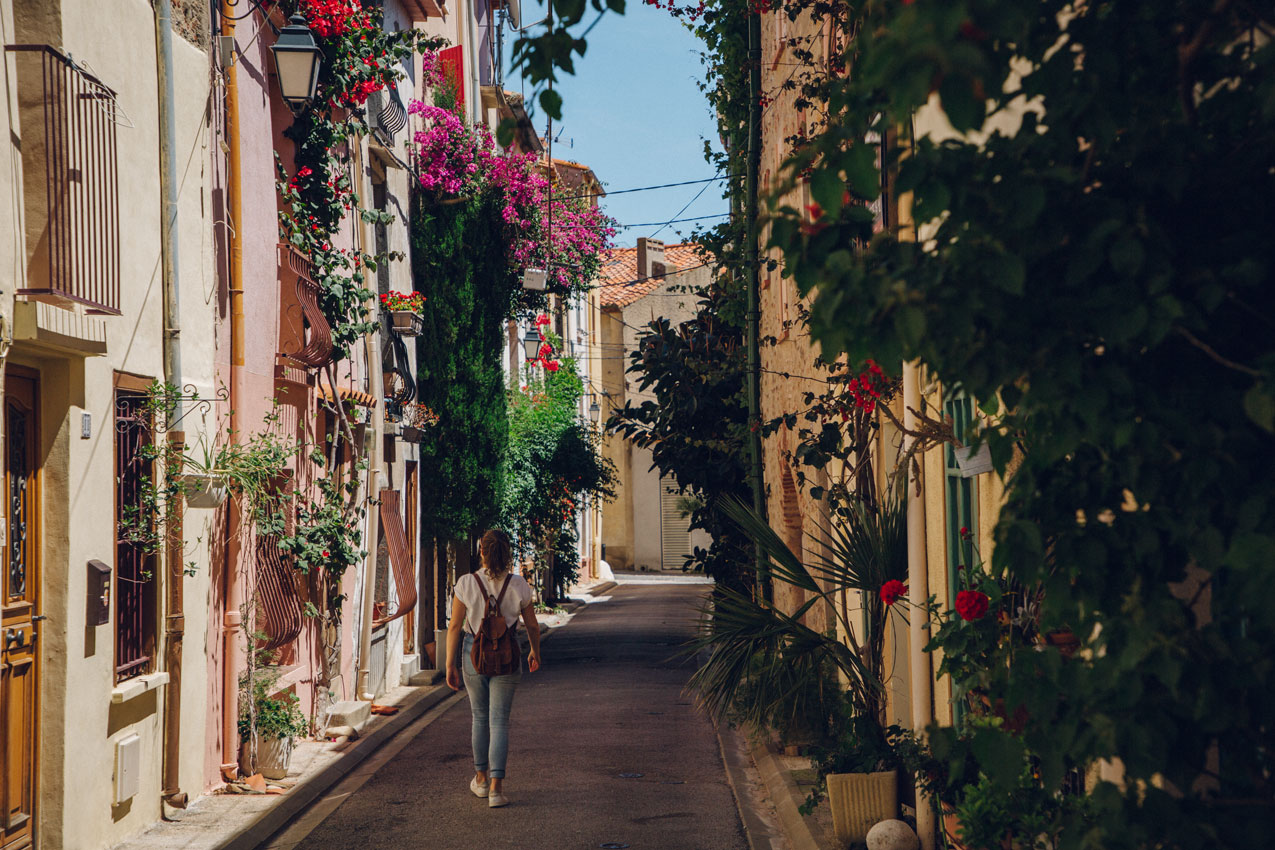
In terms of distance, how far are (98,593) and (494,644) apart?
2.52 m

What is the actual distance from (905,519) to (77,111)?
16.5 ft

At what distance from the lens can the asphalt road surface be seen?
7.88 meters

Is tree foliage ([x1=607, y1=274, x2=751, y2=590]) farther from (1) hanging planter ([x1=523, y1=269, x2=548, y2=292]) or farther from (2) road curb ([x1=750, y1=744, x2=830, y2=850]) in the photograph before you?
(2) road curb ([x1=750, y1=744, x2=830, y2=850])

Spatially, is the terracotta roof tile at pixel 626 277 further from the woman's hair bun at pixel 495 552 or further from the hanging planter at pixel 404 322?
the woman's hair bun at pixel 495 552

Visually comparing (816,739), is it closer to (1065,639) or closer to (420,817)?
(420,817)

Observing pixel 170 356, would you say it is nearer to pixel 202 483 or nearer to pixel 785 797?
pixel 202 483

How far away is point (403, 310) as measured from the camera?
15375 millimetres

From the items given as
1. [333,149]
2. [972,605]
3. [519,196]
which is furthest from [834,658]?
[519,196]

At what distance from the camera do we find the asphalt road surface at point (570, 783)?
788 cm

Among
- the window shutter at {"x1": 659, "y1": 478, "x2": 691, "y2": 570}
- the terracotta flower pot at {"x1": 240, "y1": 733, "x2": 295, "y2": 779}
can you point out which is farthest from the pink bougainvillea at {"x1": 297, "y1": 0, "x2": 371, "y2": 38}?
the window shutter at {"x1": 659, "y1": 478, "x2": 691, "y2": 570}

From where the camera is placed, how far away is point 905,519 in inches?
302

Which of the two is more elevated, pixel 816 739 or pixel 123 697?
pixel 123 697

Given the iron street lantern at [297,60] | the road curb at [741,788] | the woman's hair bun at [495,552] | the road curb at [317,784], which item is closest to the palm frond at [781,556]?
the road curb at [741,788]

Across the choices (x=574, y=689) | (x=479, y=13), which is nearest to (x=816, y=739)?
(x=574, y=689)
